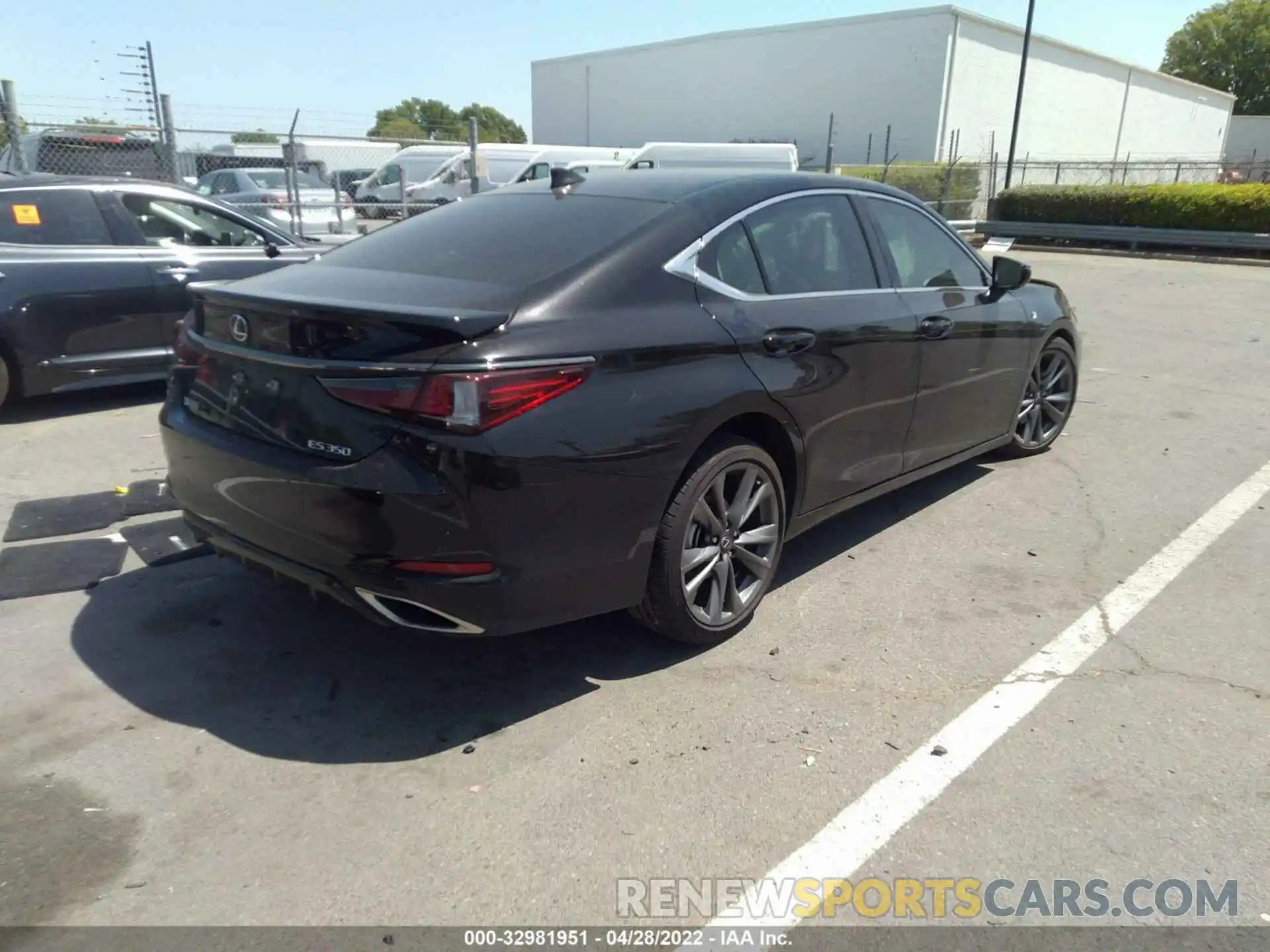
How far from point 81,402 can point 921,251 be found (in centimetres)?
604

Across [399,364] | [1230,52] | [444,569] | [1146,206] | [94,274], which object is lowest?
[444,569]

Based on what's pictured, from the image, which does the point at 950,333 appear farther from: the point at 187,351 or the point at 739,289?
the point at 187,351

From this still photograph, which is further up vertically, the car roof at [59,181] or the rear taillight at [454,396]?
the car roof at [59,181]

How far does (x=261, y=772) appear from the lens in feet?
9.61

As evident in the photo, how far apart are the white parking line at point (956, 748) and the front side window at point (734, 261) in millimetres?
1720

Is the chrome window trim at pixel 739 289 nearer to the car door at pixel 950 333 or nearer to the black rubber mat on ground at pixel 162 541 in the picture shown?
the car door at pixel 950 333

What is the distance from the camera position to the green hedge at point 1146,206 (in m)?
20.1

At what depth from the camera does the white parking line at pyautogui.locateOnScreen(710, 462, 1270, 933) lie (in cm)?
258

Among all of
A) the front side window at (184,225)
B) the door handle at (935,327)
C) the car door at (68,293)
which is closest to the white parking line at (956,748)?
the door handle at (935,327)

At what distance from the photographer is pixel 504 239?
142 inches

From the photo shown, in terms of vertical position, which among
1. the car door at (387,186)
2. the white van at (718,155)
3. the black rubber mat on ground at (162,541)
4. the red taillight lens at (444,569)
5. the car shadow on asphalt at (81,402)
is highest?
the white van at (718,155)

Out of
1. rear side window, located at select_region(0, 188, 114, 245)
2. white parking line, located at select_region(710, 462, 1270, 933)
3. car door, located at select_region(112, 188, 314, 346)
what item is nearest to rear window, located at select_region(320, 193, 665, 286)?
white parking line, located at select_region(710, 462, 1270, 933)

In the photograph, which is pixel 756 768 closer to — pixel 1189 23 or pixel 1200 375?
pixel 1200 375

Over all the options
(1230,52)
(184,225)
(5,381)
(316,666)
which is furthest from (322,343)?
(1230,52)
